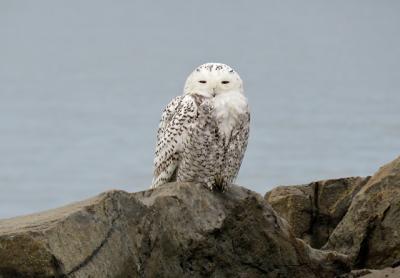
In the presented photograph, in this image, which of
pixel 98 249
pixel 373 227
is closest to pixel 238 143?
pixel 373 227

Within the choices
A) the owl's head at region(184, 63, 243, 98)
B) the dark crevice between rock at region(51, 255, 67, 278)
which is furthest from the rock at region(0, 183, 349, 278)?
the owl's head at region(184, 63, 243, 98)

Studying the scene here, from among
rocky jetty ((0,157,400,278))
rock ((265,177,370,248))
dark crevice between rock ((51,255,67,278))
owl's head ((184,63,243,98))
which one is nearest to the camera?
dark crevice between rock ((51,255,67,278))

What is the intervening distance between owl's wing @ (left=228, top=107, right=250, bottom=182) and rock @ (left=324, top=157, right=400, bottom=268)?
1.52 meters

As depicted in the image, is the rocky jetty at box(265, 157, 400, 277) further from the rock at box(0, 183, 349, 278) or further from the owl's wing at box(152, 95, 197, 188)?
the owl's wing at box(152, 95, 197, 188)

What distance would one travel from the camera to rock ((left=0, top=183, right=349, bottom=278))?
9.13 m

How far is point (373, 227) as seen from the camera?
39.3ft

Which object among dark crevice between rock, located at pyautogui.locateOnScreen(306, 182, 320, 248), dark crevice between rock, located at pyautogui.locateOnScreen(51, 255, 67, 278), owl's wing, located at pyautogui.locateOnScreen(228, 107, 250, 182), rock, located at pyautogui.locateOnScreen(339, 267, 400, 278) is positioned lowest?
rock, located at pyautogui.locateOnScreen(339, 267, 400, 278)

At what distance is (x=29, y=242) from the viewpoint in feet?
29.6

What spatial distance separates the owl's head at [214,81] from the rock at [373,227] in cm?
199

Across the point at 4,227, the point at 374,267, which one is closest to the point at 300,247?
the point at 374,267

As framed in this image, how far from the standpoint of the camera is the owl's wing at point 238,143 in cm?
1116

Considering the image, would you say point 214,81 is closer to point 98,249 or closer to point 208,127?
point 208,127

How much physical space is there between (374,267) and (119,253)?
3234 millimetres

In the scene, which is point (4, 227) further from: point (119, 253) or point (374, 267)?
point (374, 267)
